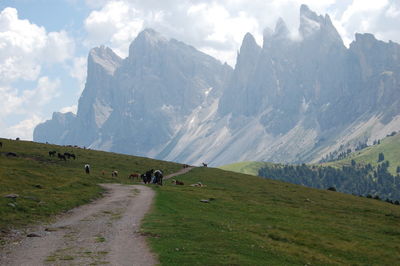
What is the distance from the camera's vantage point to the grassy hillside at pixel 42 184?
3538cm

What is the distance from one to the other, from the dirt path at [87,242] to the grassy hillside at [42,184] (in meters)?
2.49

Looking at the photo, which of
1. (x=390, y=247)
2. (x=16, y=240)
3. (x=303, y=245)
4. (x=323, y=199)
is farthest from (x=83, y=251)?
Result: (x=323, y=199)

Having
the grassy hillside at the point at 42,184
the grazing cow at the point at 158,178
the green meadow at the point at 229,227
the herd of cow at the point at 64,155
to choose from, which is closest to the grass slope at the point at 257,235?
the green meadow at the point at 229,227

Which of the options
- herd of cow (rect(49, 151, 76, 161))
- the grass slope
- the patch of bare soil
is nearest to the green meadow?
the grass slope

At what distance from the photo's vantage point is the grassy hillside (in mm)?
35375

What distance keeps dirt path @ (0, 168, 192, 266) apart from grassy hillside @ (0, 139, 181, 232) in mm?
→ 2489

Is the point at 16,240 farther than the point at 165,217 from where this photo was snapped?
No

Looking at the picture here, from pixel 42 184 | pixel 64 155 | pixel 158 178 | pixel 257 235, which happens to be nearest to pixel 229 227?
pixel 257 235

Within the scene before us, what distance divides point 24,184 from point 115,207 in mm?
15034

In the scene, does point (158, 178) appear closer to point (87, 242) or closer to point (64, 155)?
point (64, 155)

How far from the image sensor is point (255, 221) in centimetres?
4116

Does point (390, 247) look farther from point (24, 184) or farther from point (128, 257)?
point (24, 184)

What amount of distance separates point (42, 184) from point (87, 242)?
30.6 metres

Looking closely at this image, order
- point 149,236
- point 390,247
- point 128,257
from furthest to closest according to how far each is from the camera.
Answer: point 390,247, point 149,236, point 128,257
